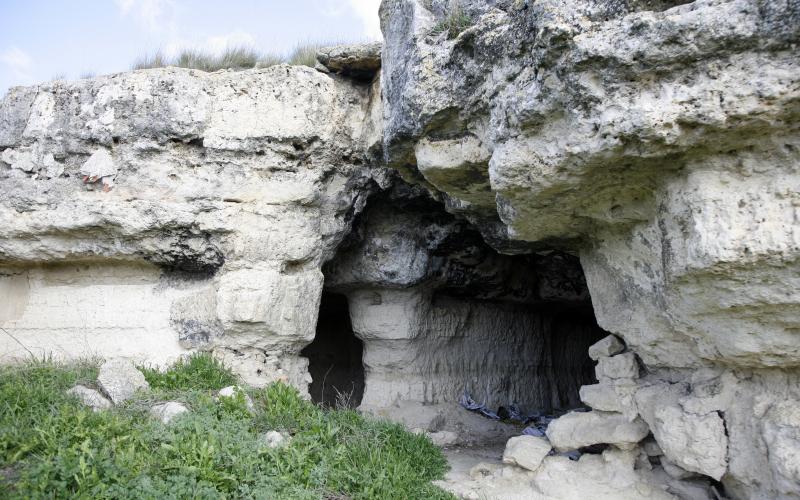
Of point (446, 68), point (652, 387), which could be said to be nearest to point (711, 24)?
point (446, 68)

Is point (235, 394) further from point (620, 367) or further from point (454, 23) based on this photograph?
point (454, 23)

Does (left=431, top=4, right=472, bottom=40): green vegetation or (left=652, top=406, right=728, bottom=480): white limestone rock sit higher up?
(left=431, top=4, right=472, bottom=40): green vegetation

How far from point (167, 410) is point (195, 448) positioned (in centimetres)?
70

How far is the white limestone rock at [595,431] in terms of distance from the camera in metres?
4.01

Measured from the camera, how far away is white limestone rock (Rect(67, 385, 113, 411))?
4102 millimetres

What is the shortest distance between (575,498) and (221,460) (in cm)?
225

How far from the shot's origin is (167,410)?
4074 millimetres

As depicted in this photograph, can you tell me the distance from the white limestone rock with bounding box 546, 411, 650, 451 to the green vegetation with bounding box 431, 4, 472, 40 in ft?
9.16

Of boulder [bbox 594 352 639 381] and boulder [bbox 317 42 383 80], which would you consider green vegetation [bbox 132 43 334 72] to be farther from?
boulder [bbox 594 352 639 381]

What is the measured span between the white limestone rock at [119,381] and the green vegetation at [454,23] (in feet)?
10.9

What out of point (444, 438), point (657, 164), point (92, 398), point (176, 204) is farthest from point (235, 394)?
point (657, 164)

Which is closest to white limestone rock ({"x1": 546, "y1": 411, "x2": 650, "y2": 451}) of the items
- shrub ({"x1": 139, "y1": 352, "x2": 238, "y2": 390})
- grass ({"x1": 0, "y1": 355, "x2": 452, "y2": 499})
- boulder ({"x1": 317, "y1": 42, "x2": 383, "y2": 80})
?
grass ({"x1": 0, "y1": 355, "x2": 452, "y2": 499})

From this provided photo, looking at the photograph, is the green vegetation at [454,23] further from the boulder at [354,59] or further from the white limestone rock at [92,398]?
the white limestone rock at [92,398]

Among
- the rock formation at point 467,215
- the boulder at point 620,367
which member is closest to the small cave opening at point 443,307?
the rock formation at point 467,215
